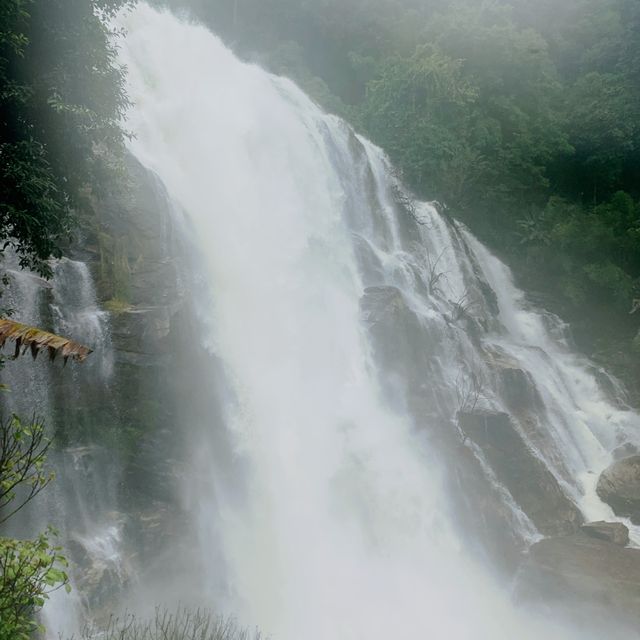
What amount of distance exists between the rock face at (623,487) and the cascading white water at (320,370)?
19.2 inches

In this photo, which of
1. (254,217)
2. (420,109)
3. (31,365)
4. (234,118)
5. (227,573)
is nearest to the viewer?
(31,365)

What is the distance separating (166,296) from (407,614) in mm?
8849

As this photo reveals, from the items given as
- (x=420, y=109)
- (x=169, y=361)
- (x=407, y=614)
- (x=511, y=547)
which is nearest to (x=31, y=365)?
(x=169, y=361)

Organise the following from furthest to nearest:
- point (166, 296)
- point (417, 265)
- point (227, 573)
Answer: point (417, 265) < point (166, 296) < point (227, 573)

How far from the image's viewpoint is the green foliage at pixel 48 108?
7594 mm

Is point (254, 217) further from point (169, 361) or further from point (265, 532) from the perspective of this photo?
point (265, 532)

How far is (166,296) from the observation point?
1350cm

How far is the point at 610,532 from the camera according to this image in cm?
1548

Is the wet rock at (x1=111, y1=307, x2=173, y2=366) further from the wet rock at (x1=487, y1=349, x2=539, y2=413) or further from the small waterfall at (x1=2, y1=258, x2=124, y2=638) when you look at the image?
the wet rock at (x1=487, y1=349, x2=539, y2=413)

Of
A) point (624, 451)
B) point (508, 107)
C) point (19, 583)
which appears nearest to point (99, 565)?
point (19, 583)

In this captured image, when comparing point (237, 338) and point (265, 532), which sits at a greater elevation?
point (237, 338)

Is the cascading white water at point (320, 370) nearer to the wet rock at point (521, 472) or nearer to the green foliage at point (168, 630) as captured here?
the wet rock at point (521, 472)

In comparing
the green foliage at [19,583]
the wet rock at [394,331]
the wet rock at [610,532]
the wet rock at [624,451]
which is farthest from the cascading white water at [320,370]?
the green foliage at [19,583]

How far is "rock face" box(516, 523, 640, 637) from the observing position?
12812 millimetres
